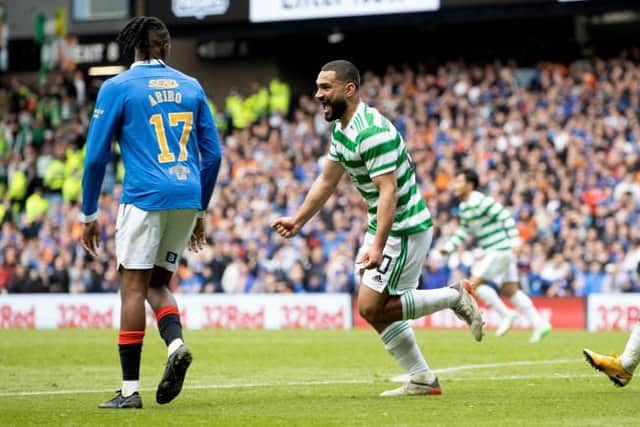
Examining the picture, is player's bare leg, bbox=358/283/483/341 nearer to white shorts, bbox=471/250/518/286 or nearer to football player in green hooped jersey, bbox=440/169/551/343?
football player in green hooped jersey, bbox=440/169/551/343

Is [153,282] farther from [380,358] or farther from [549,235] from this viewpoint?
[549,235]

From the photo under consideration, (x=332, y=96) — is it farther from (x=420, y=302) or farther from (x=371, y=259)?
(x=420, y=302)

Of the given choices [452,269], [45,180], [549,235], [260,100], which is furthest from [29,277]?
[549,235]

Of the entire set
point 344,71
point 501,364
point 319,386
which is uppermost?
point 344,71

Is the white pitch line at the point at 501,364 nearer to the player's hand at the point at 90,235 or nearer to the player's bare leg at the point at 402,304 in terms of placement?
the player's bare leg at the point at 402,304

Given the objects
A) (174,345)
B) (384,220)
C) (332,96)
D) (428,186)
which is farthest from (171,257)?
(428,186)

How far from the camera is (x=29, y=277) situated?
28125mm

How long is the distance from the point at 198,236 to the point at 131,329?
1006 mm

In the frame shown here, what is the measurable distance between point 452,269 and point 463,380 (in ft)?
44.5

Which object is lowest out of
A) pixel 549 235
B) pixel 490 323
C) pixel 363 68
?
pixel 490 323

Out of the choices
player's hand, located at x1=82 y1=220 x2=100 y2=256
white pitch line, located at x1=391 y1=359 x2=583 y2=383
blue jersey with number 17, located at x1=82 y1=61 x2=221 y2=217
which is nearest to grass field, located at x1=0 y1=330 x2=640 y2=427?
white pitch line, located at x1=391 y1=359 x2=583 y2=383

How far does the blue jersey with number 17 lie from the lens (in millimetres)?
8562

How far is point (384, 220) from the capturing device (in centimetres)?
882

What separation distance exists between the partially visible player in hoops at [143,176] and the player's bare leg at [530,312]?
9841mm
